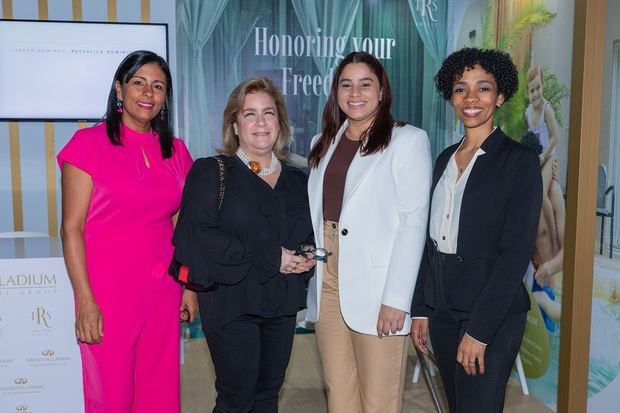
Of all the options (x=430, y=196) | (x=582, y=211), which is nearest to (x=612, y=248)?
(x=582, y=211)

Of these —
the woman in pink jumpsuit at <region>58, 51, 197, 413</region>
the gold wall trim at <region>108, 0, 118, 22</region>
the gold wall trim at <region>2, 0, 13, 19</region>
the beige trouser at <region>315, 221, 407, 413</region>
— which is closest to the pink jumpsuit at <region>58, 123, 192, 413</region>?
the woman in pink jumpsuit at <region>58, 51, 197, 413</region>

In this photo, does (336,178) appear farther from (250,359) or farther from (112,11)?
(112,11)

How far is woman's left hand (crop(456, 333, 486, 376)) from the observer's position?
66.9 inches

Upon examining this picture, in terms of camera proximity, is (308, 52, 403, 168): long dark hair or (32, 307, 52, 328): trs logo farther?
(32, 307, 52, 328): trs logo

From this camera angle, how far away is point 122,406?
6.92ft

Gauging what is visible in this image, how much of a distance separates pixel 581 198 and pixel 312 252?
0.99 m

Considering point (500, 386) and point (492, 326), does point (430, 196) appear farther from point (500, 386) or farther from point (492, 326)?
point (500, 386)

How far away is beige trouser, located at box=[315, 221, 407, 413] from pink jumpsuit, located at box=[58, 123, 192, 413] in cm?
56

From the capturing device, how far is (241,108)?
6.55ft

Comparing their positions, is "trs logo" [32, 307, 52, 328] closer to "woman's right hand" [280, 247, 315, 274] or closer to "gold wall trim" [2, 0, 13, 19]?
"woman's right hand" [280, 247, 315, 274]

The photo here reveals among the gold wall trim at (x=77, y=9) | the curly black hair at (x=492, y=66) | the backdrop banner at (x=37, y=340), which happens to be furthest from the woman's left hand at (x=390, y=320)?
the gold wall trim at (x=77, y=9)

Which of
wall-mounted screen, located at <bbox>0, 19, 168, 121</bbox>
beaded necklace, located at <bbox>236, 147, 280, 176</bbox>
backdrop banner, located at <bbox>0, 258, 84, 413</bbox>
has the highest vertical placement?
wall-mounted screen, located at <bbox>0, 19, 168, 121</bbox>

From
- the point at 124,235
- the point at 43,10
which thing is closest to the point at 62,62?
the point at 43,10

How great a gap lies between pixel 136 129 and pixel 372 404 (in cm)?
127
